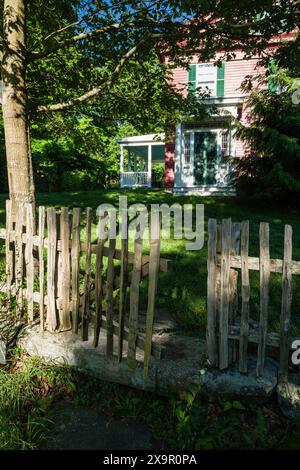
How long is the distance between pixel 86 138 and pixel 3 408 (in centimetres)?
538

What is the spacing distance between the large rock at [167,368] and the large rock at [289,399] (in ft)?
0.24

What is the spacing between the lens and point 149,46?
5.52 metres

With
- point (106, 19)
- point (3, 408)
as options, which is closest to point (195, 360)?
point (3, 408)

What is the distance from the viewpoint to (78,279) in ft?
10.9

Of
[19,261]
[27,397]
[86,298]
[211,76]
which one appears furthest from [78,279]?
[211,76]

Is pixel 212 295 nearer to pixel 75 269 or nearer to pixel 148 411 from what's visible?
pixel 148 411

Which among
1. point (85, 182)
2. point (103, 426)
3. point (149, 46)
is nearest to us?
point (103, 426)

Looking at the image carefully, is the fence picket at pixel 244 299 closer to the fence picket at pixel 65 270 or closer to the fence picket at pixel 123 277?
the fence picket at pixel 123 277

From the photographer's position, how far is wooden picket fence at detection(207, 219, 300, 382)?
8.30 feet

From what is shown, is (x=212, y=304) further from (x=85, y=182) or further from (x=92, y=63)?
(x=85, y=182)

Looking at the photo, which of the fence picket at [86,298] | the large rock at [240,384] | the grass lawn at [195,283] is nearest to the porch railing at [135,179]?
the grass lawn at [195,283]

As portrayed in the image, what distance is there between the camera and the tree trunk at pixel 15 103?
14.2ft

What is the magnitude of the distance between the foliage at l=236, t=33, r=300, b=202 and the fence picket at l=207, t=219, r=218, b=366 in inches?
311

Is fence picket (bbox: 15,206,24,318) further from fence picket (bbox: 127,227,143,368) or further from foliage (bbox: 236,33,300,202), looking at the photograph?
foliage (bbox: 236,33,300,202)
